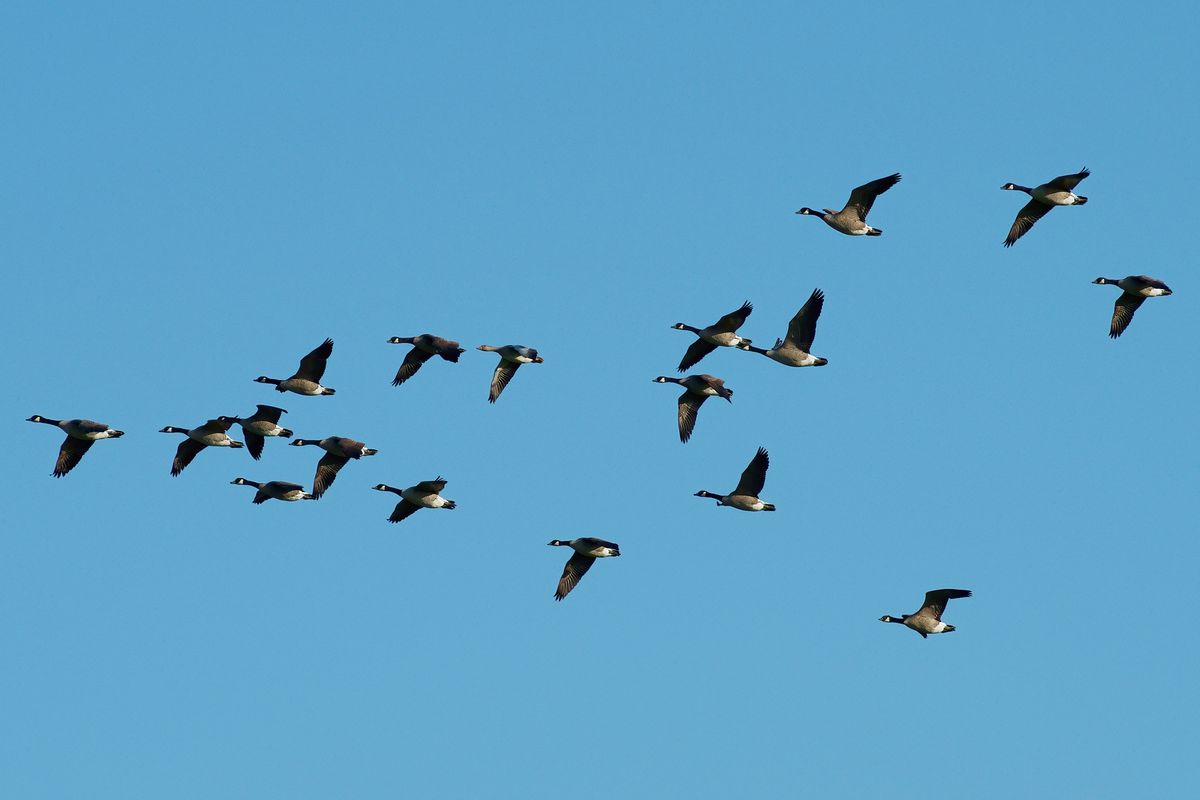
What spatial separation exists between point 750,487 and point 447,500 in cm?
580

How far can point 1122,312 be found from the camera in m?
55.7

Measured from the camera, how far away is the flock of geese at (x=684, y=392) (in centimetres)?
5469

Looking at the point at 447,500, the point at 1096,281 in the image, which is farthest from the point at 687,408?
the point at 1096,281

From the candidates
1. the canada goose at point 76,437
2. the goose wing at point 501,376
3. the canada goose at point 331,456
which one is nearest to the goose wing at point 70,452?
the canada goose at point 76,437

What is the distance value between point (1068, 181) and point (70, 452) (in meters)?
19.7

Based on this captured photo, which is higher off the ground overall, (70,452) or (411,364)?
(411,364)

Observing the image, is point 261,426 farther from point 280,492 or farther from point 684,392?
point 684,392

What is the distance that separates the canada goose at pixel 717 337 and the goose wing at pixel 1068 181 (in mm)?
6162

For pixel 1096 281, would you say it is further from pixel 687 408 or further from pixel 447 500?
A: pixel 447 500

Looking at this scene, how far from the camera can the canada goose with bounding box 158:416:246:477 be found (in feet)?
185

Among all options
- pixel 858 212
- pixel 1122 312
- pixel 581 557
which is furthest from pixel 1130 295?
pixel 581 557

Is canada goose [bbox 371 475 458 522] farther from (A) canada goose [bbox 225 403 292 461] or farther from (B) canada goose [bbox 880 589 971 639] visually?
(B) canada goose [bbox 880 589 971 639]

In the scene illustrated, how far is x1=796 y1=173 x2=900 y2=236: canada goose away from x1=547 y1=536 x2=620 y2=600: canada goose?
7.37 meters

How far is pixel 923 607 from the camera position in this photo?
5478cm
